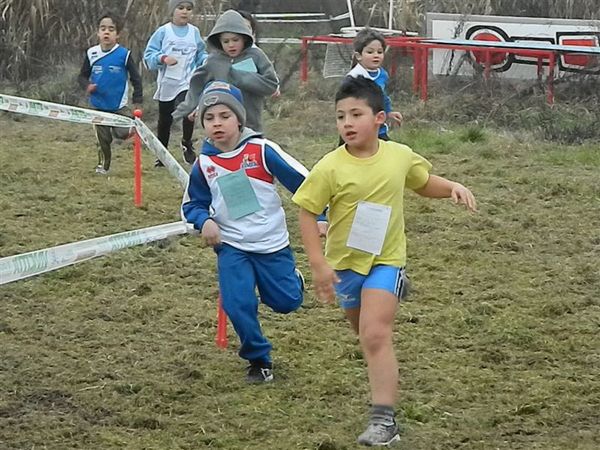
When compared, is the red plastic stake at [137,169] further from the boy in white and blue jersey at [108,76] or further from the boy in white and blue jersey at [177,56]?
the boy in white and blue jersey at [177,56]

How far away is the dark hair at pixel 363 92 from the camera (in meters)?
4.93

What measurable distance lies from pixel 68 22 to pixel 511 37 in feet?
20.6

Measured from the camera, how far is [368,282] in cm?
496

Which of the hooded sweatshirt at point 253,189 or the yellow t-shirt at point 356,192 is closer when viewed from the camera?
the yellow t-shirt at point 356,192

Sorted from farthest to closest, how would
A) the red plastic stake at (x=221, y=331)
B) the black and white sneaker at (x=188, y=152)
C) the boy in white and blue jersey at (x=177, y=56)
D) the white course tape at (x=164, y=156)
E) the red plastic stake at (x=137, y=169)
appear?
1. the black and white sneaker at (x=188, y=152)
2. the boy in white and blue jersey at (x=177, y=56)
3. the red plastic stake at (x=137, y=169)
4. the white course tape at (x=164, y=156)
5. the red plastic stake at (x=221, y=331)

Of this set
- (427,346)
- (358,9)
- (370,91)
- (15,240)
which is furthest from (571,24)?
(370,91)

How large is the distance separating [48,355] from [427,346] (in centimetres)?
199

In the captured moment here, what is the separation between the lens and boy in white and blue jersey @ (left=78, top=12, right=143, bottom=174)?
11.4 meters

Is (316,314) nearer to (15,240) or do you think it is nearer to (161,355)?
(161,355)

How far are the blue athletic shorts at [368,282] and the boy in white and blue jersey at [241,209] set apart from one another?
26.8 inches

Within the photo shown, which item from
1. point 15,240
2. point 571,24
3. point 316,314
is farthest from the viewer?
point 571,24

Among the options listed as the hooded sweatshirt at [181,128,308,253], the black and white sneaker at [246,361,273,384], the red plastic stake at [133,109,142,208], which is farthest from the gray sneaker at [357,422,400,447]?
the red plastic stake at [133,109,142,208]

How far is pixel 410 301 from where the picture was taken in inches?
288

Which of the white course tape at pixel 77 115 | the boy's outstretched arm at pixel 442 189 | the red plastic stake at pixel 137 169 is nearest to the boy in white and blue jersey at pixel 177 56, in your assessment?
the red plastic stake at pixel 137 169
